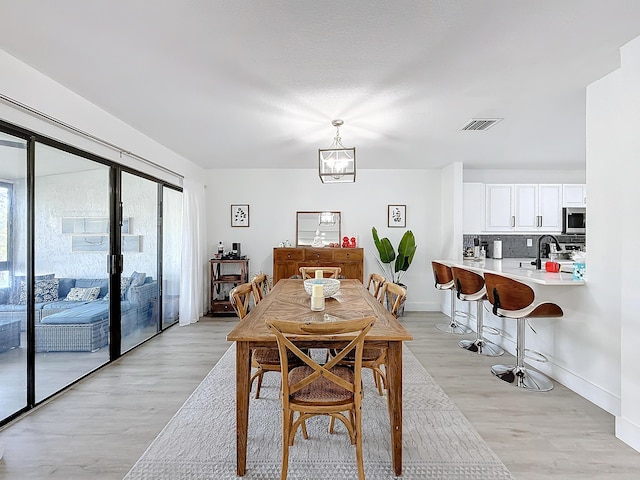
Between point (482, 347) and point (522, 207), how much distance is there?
2.73 meters

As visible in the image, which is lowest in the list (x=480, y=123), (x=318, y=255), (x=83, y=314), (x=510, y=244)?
(x=83, y=314)

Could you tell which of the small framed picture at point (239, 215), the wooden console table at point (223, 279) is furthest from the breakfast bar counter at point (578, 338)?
the small framed picture at point (239, 215)

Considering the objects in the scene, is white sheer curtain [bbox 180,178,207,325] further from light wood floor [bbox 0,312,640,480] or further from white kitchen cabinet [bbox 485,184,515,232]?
white kitchen cabinet [bbox 485,184,515,232]

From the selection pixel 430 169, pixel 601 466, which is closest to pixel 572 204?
pixel 430 169

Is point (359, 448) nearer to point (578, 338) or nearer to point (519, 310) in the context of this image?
point (519, 310)

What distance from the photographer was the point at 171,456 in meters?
1.96

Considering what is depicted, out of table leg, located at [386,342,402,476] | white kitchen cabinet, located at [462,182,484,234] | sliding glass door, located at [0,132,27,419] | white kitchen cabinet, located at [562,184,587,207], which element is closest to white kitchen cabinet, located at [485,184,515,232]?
white kitchen cabinet, located at [462,182,484,234]

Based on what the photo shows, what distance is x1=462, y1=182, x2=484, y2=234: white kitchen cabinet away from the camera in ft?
17.3

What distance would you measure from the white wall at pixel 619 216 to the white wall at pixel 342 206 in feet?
10.2

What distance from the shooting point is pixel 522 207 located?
5.30 m

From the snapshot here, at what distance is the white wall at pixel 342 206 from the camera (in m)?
5.69

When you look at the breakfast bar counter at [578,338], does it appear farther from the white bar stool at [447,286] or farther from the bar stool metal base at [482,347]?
the white bar stool at [447,286]

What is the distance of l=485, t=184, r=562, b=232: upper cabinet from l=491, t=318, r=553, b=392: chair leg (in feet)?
8.82

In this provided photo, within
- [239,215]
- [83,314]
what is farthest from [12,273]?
[239,215]
